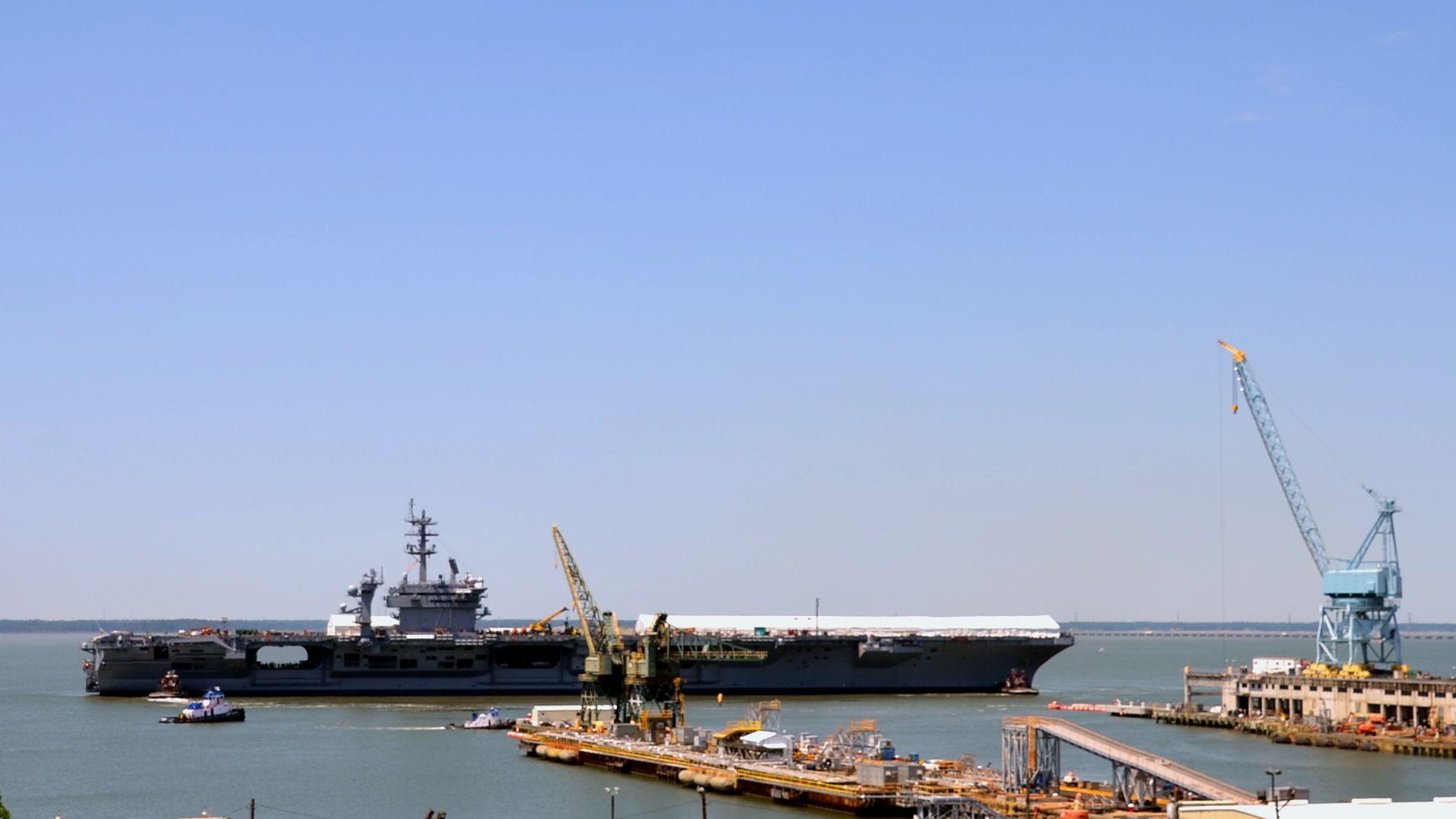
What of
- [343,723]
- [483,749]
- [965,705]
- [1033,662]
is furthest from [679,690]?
[1033,662]

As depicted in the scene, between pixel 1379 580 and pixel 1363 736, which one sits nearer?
pixel 1363 736

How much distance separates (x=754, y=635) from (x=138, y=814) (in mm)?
41062

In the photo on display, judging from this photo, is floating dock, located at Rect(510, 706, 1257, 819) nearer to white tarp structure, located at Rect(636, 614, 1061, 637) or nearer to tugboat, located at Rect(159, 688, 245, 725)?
tugboat, located at Rect(159, 688, 245, 725)

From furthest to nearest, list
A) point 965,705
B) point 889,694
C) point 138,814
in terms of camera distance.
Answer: point 889,694, point 965,705, point 138,814

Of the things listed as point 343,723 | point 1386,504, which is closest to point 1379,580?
point 1386,504

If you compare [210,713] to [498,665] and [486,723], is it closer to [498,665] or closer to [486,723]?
[486,723]

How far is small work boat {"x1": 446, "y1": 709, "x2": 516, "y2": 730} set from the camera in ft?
199

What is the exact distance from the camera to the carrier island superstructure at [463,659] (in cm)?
7344

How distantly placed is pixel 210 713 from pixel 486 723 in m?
10.4

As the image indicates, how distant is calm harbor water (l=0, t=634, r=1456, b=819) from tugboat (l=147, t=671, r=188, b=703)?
100cm

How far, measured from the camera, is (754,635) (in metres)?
77.4

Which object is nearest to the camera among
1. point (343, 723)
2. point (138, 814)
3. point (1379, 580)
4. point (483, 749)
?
point (138, 814)

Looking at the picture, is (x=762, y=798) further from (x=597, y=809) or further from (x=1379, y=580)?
(x=1379, y=580)

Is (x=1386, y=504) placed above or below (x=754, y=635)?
above
